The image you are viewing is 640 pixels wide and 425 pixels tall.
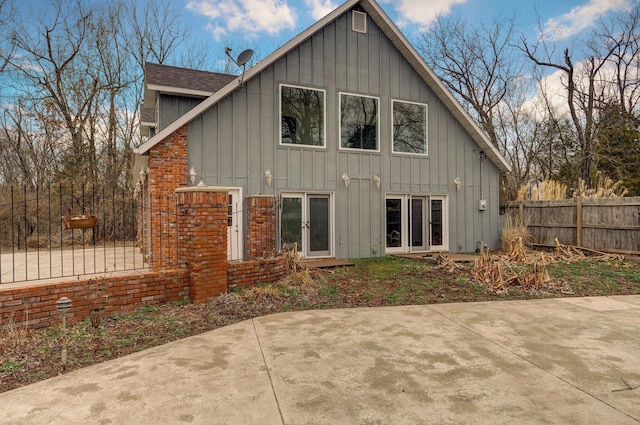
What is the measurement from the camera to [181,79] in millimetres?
10039

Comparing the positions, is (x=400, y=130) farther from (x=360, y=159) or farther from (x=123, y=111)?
(x=123, y=111)

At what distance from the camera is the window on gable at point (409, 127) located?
11.2 metres

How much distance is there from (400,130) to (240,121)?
4990 millimetres

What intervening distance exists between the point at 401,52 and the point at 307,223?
20.2 feet

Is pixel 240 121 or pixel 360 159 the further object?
pixel 360 159

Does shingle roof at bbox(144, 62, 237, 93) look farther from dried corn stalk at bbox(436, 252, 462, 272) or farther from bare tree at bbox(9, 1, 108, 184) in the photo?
bare tree at bbox(9, 1, 108, 184)

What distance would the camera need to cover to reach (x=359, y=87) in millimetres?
10641

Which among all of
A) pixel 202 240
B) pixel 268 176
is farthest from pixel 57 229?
pixel 202 240

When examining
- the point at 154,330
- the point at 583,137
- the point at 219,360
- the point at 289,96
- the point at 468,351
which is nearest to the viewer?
the point at 219,360

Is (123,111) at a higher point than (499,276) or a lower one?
higher

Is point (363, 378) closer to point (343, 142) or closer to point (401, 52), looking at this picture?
point (343, 142)

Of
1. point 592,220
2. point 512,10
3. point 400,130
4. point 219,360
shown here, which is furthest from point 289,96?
point 512,10

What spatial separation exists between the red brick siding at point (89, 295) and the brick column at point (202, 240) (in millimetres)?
254

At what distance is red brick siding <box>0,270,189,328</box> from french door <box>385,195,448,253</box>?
23.1 feet
